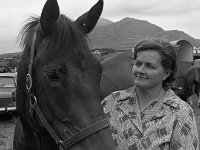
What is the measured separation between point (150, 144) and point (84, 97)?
0.55m

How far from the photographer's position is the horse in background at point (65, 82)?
2084 millimetres

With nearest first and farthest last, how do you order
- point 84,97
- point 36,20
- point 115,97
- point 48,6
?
point 84,97 < point 48,6 < point 115,97 < point 36,20

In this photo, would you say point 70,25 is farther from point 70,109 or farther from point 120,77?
point 120,77

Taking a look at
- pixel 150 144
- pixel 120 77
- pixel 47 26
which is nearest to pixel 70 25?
pixel 47 26

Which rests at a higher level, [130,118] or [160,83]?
[160,83]

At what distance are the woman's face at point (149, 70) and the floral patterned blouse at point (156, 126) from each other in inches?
5.5

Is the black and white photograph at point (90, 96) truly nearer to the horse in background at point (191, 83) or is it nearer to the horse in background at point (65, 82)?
the horse in background at point (65, 82)

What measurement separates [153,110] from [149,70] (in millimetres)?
280

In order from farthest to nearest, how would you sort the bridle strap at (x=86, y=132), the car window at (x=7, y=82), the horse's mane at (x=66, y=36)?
1. the car window at (x=7, y=82)
2. the horse's mane at (x=66, y=36)
3. the bridle strap at (x=86, y=132)

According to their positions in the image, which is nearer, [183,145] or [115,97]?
[183,145]

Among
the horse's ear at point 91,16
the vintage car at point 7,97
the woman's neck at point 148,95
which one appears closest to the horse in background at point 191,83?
the vintage car at point 7,97

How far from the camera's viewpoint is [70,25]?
244 cm

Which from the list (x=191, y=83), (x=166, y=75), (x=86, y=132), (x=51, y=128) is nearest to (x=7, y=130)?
(x=191, y=83)

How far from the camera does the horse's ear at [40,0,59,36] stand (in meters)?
2.33
